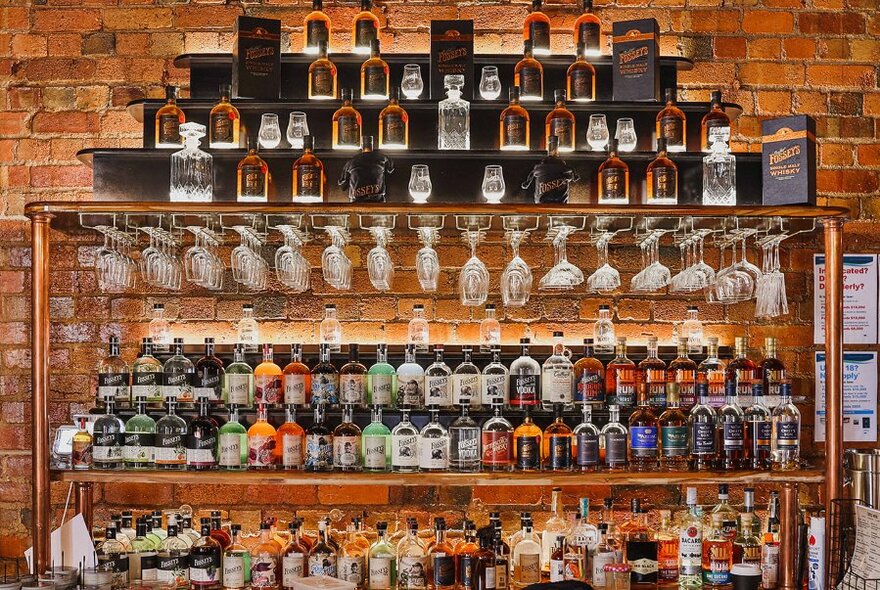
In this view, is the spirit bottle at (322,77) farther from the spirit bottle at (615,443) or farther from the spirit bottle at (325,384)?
the spirit bottle at (615,443)

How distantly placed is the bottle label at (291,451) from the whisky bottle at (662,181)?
1.45 metres

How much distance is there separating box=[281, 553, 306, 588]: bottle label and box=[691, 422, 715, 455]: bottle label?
1355mm

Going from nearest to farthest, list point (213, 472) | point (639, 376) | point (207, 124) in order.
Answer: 1. point (213, 472)
2. point (639, 376)
3. point (207, 124)

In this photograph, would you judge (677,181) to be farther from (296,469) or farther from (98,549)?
(98,549)

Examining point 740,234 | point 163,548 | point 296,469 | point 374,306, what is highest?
point 740,234

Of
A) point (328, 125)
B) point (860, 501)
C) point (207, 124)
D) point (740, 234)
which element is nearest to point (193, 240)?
point (207, 124)

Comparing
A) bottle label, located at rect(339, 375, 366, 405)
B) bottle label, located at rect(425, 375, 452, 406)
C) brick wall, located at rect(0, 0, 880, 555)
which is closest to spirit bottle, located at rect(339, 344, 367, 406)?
bottle label, located at rect(339, 375, 366, 405)

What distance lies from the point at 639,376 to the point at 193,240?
5.76ft

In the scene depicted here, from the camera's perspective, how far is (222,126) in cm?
346

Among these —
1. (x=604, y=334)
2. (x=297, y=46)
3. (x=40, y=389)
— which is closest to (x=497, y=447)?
(x=604, y=334)

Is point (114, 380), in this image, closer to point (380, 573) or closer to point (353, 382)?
point (353, 382)

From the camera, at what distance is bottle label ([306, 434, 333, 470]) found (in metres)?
3.14

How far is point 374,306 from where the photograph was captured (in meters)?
3.73

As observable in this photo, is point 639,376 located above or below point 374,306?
below
